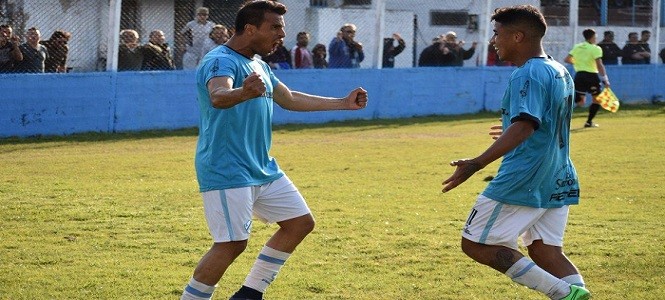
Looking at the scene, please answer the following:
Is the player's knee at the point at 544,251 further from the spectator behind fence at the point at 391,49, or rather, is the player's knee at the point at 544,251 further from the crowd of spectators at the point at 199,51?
the spectator behind fence at the point at 391,49

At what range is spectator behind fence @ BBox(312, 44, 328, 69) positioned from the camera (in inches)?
869

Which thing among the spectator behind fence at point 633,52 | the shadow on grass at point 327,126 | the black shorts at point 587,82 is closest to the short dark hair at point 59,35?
the shadow on grass at point 327,126

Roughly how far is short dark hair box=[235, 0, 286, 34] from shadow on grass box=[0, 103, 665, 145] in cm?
1127

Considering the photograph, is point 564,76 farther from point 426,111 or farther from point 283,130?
point 426,111

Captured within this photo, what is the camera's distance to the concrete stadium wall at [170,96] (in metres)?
18.0

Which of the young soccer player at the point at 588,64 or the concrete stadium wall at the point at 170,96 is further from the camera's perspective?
the young soccer player at the point at 588,64

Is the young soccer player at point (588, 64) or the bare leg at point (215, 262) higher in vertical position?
the young soccer player at point (588, 64)

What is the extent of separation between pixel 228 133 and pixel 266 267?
36.9 inches

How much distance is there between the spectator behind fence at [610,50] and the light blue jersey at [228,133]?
73.7 feet

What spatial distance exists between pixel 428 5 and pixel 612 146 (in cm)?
799

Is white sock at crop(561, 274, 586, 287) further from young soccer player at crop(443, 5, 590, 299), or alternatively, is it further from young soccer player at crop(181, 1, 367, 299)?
young soccer player at crop(181, 1, 367, 299)

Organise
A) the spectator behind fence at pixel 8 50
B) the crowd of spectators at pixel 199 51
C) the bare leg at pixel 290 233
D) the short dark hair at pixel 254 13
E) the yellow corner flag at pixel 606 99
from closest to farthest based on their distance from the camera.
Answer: the short dark hair at pixel 254 13
the bare leg at pixel 290 233
the spectator behind fence at pixel 8 50
the crowd of spectators at pixel 199 51
the yellow corner flag at pixel 606 99

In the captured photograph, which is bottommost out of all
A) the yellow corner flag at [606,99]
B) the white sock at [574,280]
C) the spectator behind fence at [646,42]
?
the white sock at [574,280]

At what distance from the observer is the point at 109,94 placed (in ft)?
62.0
